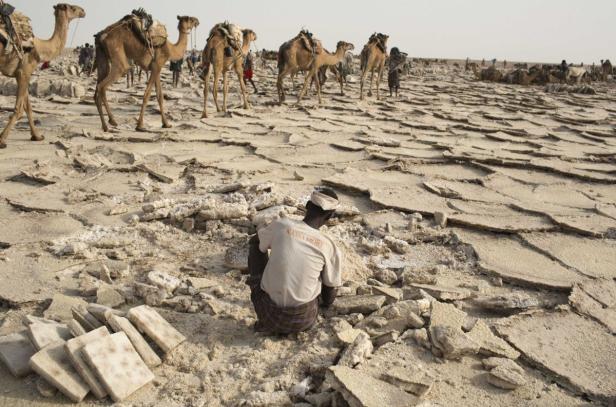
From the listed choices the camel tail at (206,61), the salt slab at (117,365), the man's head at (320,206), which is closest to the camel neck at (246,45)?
the camel tail at (206,61)

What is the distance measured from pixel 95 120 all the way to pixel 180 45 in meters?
1.72

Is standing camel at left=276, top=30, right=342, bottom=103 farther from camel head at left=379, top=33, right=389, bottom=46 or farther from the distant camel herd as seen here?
camel head at left=379, top=33, right=389, bottom=46

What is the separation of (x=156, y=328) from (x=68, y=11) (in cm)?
552

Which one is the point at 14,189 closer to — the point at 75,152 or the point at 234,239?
the point at 75,152

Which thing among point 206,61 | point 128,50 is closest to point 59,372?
point 128,50

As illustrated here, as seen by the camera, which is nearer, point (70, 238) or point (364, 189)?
point (70, 238)

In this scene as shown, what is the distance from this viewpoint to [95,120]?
782 centimetres

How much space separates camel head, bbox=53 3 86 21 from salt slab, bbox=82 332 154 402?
18.2 feet

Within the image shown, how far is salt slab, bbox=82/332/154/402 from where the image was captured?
188 centimetres

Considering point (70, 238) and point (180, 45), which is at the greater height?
point (180, 45)

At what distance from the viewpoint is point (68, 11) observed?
249 inches

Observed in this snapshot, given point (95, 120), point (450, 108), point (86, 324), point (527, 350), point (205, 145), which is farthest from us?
point (450, 108)

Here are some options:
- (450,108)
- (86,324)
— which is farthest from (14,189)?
(450,108)

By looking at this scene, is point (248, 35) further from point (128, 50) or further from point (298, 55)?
point (128, 50)
